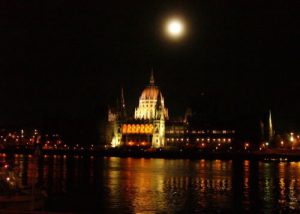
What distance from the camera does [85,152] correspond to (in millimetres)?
135375

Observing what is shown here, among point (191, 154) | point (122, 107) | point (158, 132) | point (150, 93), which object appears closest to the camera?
point (191, 154)

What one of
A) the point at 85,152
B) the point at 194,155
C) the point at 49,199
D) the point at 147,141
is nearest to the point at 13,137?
the point at 147,141

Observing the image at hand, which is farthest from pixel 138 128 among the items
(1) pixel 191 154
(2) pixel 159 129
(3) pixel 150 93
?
(1) pixel 191 154

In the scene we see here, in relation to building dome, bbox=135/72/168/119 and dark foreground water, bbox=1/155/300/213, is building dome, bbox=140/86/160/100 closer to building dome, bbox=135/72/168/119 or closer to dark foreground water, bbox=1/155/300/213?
building dome, bbox=135/72/168/119

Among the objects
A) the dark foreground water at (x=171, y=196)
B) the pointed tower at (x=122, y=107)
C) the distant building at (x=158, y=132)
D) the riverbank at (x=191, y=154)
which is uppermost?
the pointed tower at (x=122, y=107)

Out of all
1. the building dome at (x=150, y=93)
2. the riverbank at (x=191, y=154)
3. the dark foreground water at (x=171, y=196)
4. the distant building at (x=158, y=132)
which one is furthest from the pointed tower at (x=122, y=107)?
the dark foreground water at (x=171, y=196)

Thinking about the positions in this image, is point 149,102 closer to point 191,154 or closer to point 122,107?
point 122,107

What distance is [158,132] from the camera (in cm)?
16912

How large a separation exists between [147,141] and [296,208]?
137529 millimetres

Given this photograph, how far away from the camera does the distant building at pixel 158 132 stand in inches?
6383

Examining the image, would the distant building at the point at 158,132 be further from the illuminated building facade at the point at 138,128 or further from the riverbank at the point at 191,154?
Result: the riverbank at the point at 191,154

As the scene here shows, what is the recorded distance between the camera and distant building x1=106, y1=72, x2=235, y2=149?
162 metres

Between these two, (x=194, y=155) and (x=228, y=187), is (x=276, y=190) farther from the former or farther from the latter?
(x=194, y=155)

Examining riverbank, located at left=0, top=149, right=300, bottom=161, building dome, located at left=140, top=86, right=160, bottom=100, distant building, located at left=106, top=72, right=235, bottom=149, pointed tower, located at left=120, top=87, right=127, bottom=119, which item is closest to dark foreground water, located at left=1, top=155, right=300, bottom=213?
riverbank, located at left=0, top=149, right=300, bottom=161
